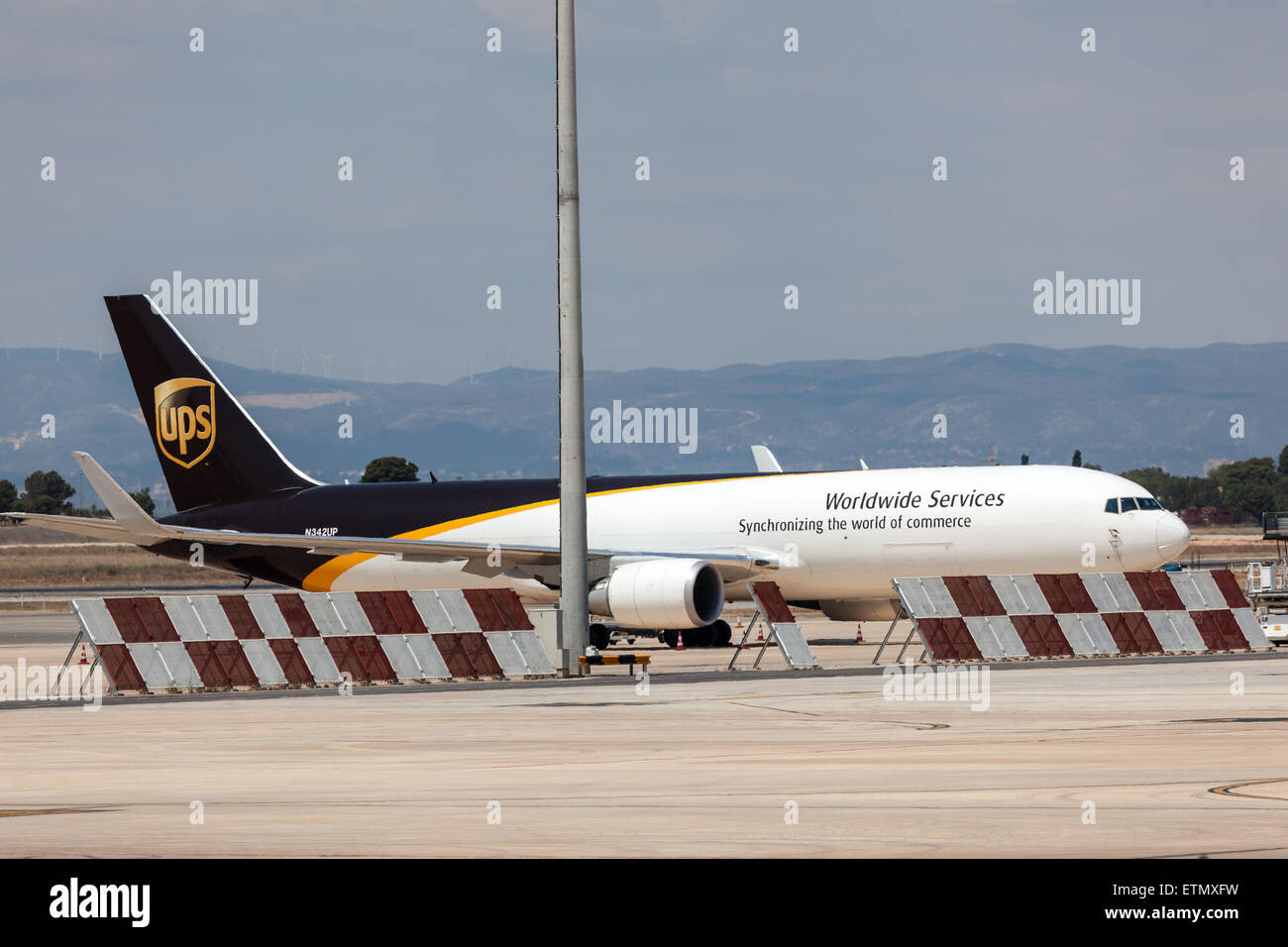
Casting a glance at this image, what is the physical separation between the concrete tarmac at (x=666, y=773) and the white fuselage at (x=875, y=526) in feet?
43.9

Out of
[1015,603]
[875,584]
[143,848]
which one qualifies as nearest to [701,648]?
[875,584]

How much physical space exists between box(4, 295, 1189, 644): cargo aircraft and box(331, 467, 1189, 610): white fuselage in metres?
0.04

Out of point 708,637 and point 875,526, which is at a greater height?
point 875,526

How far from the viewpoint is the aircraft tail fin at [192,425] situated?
51.4m

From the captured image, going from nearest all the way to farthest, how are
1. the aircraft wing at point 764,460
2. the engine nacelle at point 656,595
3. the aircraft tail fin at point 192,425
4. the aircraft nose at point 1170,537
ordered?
the engine nacelle at point 656,595 → the aircraft nose at point 1170,537 → the aircraft tail fin at point 192,425 → the aircraft wing at point 764,460

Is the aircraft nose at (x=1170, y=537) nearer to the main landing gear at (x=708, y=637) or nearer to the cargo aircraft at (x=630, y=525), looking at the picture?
the cargo aircraft at (x=630, y=525)

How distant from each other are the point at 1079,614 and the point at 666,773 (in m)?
20.2

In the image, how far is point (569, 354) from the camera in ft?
107

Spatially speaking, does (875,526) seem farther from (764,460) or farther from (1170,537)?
(764,460)

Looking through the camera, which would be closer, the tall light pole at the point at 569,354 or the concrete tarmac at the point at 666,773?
the concrete tarmac at the point at 666,773

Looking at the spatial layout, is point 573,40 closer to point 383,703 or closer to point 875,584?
point 383,703

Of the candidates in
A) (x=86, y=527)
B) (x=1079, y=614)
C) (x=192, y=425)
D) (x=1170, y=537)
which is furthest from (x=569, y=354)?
(x=192, y=425)

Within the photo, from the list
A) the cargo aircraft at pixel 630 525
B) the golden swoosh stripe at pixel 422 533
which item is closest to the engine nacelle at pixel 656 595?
the cargo aircraft at pixel 630 525
